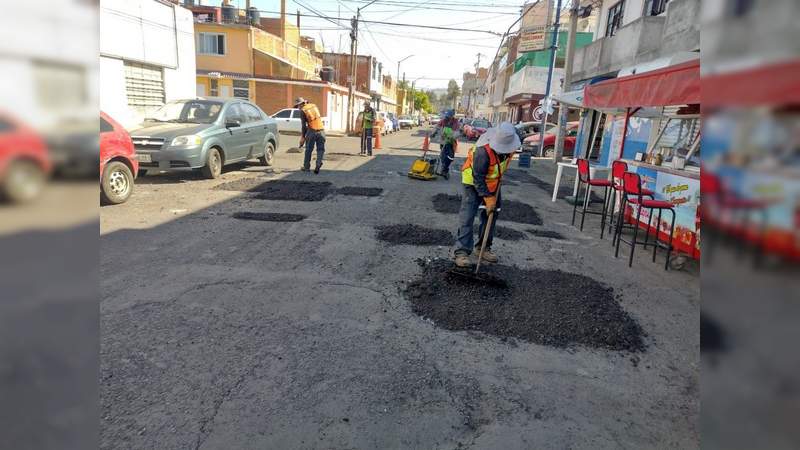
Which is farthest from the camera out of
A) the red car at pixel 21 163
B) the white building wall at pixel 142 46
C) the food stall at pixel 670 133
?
the white building wall at pixel 142 46

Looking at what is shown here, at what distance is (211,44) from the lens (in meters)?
29.3

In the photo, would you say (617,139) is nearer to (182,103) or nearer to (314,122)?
(314,122)

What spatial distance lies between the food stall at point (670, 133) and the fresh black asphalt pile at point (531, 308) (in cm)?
147

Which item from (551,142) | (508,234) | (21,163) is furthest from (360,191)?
(551,142)

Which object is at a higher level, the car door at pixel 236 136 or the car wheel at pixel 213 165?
the car door at pixel 236 136

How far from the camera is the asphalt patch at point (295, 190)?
8.52 m

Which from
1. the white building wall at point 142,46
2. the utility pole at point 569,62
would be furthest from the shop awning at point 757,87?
the utility pole at point 569,62

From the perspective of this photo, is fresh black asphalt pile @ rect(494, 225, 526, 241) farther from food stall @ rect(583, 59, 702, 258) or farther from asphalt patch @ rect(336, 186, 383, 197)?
asphalt patch @ rect(336, 186, 383, 197)

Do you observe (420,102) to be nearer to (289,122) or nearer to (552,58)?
(289,122)

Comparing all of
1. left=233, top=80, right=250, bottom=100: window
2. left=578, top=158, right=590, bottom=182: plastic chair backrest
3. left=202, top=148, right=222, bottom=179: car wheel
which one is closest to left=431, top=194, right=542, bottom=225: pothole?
left=578, top=158, right=590, bottom=182: plastic chair backrest

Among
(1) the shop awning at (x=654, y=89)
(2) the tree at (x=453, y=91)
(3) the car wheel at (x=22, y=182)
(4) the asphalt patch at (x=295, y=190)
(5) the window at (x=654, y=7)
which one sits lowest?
(4) the asphalt patch at (x=295, y=190)

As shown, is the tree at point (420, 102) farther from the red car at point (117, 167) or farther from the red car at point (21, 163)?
the red car at point (21, 163)

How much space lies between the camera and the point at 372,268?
515cm

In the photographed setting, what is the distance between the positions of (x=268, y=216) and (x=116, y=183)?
262 centimetres
